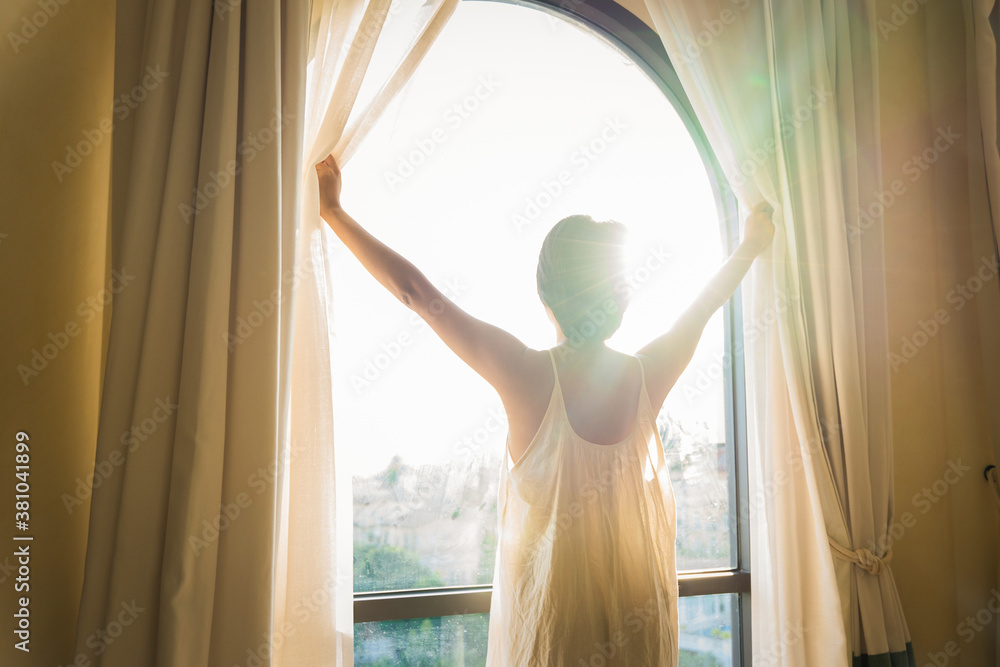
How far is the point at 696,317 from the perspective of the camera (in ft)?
4.67

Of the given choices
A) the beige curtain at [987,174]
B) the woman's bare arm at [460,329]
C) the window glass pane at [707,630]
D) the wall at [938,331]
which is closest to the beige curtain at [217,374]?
the woman's bare arm at [460,329]

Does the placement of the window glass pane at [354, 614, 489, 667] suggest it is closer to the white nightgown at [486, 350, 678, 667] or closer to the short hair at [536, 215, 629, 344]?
the white nightgown at [486, 350, 678, 667]

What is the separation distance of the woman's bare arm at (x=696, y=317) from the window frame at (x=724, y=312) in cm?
18

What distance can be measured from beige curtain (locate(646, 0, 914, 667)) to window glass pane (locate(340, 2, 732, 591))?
199 millimetres

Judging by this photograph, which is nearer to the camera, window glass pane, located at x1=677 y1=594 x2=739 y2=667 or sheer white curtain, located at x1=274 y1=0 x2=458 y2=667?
sheer white curtain, located at x1=274 y1=0 x2=458 y2=667

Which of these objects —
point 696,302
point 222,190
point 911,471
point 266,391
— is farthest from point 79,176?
point 911,471

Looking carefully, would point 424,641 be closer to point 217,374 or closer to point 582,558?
point 582,558

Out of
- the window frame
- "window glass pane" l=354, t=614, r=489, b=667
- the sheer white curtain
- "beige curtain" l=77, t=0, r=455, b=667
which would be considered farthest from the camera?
the window frame

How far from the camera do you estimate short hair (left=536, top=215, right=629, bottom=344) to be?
1258 mm

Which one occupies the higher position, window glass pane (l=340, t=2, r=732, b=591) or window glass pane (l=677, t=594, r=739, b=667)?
window glass pane (l=340, t=2, r=732, b=591)

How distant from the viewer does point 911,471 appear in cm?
172

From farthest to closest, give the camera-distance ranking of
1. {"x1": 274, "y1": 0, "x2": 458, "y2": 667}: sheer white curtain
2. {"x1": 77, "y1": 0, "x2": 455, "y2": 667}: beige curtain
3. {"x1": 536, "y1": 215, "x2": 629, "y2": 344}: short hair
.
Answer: {"x1": 536, "y1": 215, "x2": 629, "y2": 344}: short hair
{"x1": 274, "y1": 0, "x2": 458, "y2": 667}: sheer white curtain
{"x1": 77, "y1": 0, "x2": 455, "y2": 667}: beige curtain

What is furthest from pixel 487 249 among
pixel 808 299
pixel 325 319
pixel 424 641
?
pixel 424 641

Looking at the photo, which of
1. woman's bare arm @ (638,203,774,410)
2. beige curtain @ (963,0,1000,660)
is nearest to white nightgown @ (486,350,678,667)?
woman's bare arm @ (638,203,774,410)
